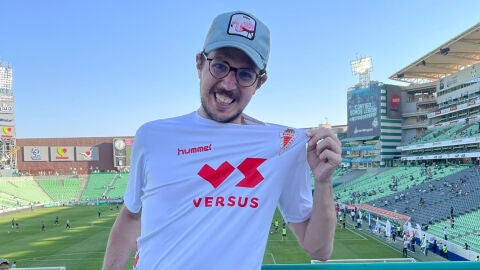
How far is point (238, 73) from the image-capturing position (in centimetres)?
201

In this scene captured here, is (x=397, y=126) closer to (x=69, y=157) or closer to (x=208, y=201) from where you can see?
(x=69, y=157)

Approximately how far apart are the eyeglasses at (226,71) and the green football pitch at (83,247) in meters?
15.8

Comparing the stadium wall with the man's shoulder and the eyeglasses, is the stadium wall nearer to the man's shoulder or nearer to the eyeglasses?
the man's shoulder

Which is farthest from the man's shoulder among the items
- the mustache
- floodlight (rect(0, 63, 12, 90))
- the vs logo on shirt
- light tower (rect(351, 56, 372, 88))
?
floodlight (rect(0, 63, 12, 90))

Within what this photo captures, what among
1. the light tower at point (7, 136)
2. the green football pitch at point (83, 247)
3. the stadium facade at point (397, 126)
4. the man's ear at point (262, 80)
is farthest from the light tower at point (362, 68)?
the man's ear at point (262, 80)

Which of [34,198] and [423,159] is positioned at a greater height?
[423,159]

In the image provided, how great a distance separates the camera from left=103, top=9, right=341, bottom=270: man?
1.81 metres

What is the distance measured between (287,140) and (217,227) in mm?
636

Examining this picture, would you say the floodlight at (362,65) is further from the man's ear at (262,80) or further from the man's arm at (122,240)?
the man's arm at (122,240)

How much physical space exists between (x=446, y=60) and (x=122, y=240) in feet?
198

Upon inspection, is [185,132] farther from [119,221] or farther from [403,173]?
[403,173]

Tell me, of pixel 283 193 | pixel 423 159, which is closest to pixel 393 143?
pixel 423 159

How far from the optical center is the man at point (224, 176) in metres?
1.81

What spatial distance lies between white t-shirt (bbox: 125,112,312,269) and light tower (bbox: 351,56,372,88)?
71135 millimetres
